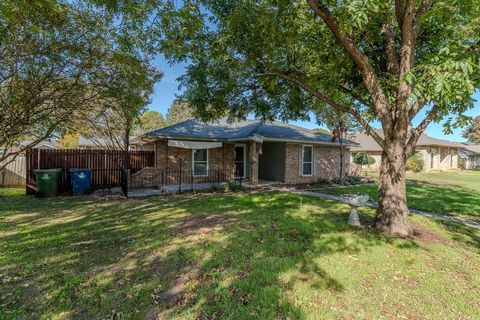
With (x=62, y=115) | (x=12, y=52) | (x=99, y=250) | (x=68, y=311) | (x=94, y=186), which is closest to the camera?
(x=68, y=311)

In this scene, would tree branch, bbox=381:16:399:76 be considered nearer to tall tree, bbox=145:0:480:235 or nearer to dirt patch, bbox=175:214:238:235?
tall tree, bbox=145:0:480:235

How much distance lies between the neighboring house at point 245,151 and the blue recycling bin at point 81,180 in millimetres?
3078

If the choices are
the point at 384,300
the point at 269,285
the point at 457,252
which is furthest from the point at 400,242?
the point at 269,285

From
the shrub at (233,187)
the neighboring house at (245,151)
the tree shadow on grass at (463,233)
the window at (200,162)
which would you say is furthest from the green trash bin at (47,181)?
the tree shadow on grass at (463,233)

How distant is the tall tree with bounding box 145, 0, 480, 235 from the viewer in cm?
523

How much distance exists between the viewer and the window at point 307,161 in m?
15.6

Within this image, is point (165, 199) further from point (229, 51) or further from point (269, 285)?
point (269, 285)

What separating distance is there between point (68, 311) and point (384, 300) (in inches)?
155

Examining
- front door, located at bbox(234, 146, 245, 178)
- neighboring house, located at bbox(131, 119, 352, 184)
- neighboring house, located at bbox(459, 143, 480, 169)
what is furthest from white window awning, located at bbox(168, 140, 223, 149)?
neighboring house, located at bbox(459, 143, 480, 169)

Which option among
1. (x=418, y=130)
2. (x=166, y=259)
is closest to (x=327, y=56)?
(x=418, y=130)

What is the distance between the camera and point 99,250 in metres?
4.83

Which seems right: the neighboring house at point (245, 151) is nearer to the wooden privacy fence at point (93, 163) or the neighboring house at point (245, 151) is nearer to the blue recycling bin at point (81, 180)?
the wooden privacy fence at point (93, 163)

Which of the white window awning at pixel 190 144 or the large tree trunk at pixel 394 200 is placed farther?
the white window awning at pixel 190 144

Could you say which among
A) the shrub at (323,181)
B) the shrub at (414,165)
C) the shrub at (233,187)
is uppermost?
the shrub at (414,165)
